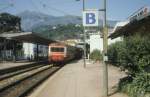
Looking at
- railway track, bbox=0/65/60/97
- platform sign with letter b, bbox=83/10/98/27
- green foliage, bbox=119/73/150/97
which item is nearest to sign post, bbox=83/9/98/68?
platform sign with letter b, bbox=83/10/98/27

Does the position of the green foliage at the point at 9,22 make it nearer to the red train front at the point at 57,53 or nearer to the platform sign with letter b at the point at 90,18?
the red train front at the point at 57,53

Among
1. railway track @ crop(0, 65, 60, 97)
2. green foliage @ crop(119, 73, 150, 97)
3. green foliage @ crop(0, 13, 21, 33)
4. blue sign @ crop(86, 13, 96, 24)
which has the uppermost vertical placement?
green foliage @ crop(0, 13, 21, 33)

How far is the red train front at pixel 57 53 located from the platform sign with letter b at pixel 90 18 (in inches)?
1388

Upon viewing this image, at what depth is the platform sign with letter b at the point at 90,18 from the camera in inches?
680

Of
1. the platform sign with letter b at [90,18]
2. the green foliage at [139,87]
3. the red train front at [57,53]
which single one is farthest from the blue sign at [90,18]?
the red train front at [57,53]

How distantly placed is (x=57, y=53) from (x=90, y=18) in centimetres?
3579

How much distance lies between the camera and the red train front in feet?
173

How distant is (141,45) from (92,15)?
271 centimetres

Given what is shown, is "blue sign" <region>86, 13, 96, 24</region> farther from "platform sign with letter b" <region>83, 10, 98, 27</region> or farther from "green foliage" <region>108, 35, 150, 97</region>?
"green foliage" <region>108, 35, 150, 97</region>

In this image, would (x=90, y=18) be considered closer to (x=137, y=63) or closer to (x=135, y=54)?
(x=135, y=54)

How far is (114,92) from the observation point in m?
17.5

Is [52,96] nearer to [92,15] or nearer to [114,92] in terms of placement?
[114,92]

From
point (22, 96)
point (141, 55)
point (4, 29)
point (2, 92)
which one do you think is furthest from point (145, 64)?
point (4, 29)

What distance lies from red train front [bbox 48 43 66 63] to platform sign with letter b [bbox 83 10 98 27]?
35243 mm
